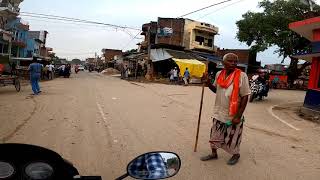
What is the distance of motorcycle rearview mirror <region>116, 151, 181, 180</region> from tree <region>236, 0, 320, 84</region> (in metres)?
37.4

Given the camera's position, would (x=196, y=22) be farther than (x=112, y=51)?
No

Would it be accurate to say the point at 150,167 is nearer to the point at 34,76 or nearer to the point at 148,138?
the point at 148,138

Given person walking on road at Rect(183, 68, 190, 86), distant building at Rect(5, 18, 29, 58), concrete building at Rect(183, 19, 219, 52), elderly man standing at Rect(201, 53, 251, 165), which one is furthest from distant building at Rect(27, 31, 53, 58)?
elderly man standing at Rect(201, 53, 251, 165)

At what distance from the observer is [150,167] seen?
2406 mm

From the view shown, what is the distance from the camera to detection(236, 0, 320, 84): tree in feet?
128

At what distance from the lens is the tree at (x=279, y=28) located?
128 ft

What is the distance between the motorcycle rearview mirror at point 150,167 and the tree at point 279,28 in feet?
123

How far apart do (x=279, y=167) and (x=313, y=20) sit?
968 cm

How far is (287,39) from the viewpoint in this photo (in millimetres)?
38875

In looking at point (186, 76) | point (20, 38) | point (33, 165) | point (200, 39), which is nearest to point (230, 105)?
point (33, 165)

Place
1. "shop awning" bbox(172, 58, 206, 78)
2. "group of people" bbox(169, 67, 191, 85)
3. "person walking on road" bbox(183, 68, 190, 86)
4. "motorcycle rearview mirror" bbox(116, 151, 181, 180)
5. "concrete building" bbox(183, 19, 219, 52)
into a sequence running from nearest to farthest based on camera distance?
"motorcycle rearview mirror" bbox(116, 151, 181, 180) → "person walking on road" bbox(183, 68, 190, 86) → "group of people" bbox(169, 67, 191, 85) → "shop awning" bbox(172, 58, 206, 78) → "concrete building" bbox(183, 19, 219, 52)

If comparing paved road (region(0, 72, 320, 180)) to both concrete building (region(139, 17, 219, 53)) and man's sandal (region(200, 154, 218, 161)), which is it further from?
concrete building (region(139, 17, 219, 53))

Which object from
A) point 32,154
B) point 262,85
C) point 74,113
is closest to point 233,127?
point 32,154

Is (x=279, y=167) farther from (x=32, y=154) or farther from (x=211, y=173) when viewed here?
(x=32, y=154)
